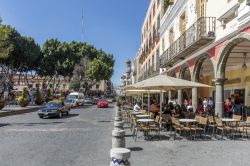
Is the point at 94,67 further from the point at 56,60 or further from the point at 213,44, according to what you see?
the point at 213,44

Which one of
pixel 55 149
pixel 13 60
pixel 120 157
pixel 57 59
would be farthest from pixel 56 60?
pixel 120 157

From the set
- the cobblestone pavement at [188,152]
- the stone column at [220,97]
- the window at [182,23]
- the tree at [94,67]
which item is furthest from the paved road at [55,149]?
the tree at [94,67]

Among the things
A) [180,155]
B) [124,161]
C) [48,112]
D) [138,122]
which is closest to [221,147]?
[180,155]

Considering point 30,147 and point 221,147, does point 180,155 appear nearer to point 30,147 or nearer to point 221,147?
point 221,147

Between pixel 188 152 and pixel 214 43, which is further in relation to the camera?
pixel 214 43

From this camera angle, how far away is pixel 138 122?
1341 centimetres

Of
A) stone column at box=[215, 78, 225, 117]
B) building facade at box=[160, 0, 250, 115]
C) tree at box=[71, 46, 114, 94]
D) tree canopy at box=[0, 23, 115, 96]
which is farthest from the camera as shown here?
tree at box=[71, 46, 114, 94]

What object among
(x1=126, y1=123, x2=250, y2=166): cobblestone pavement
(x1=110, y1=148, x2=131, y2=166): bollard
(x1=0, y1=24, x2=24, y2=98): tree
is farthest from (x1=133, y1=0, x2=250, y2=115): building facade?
(x1=0, y1=24, x2=24, y2=98): tree

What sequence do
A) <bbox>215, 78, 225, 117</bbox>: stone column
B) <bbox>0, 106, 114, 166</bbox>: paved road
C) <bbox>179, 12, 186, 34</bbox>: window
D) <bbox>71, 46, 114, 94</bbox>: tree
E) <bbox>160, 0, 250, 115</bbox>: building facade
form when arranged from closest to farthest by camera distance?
<bbox>0, 106, 114, 166</bbox>: paved road < <bbox>160, 0, 250, 115</bbox>: building facade < <bbox>215, 78, 225, 117</bbox>: stone column < <bbox>179, 12, 186, 34</bbox>: window < <bbox>71, 46, 114, 94</bbox>: tree

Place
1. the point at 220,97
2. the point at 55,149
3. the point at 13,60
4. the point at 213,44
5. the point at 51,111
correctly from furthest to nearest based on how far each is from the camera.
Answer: the point at 13,60, the point at 51,111, the point at 213,44, the point at 220,97, the point at 55,149

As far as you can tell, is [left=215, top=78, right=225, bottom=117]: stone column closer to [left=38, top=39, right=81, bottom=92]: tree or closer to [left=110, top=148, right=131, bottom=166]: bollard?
[left=110, top=148, right=131, bottom=166]: bollard

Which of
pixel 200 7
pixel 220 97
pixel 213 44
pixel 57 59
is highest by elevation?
pixel 57 59

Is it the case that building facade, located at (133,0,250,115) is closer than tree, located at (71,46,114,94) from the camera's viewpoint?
Yes

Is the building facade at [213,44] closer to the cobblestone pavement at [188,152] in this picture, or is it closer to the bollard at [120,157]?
the cobblestone pavement at [188,152]
